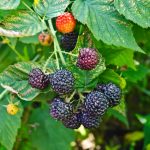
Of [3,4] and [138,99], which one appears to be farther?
[138,99]

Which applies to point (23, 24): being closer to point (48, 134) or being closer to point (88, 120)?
point (88, 120)

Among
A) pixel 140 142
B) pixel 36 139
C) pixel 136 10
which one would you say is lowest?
pixel 140 142

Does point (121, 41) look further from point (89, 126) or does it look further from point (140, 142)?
point (140, 142)

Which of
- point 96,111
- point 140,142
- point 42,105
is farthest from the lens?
point 140,142

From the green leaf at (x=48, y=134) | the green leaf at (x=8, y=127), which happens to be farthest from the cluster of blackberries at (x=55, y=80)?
the green leaf at (x=48, y=134)

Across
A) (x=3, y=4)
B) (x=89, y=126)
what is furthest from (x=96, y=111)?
(x=3, y=4)

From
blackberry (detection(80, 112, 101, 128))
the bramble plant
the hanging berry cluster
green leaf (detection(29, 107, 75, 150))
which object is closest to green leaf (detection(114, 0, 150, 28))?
the bramble plant
